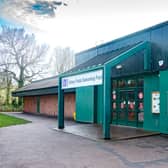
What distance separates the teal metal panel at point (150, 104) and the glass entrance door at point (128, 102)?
430 millimetres

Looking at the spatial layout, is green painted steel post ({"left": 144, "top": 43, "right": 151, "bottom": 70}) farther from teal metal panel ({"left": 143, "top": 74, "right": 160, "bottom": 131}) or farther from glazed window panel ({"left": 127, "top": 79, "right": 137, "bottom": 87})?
glazed window panel ({"left": 127, "top": 79, "right": 137, "bottom": 87})

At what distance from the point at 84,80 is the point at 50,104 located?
1388 cm

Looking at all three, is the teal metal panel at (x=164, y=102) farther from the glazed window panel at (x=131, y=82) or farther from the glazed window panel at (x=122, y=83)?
the glazed window panel at (x=122, y=83)

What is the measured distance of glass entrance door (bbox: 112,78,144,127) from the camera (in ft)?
41.7

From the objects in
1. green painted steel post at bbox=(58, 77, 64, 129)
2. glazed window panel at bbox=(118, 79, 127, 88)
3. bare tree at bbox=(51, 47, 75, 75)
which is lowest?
green painted steel post at bbox=(58, 77, 64, 129)

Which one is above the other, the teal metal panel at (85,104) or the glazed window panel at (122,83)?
the glazed window panel at (122,83)

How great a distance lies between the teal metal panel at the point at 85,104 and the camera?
1614 centimetres

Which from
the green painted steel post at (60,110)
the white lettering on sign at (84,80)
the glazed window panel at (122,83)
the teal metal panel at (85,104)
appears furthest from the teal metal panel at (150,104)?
the teal metal panel at (85,104)

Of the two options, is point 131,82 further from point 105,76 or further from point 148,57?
point 105,76

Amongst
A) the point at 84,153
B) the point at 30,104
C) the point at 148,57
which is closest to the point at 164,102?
the point at 148,57

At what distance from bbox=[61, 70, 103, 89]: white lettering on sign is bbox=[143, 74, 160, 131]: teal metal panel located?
3.02 m

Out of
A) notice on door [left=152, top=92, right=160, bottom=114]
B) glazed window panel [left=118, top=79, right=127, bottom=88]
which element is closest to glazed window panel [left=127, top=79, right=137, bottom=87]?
glazed window panel [left=118, top=79, right=127, bottom=88]

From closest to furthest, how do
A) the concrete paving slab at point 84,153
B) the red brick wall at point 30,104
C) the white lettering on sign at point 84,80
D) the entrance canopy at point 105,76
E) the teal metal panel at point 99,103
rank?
the concrete paving slab at point 84,153
the entrance canopy at point 105,76
the white lettering on sign at point 84,80
the teal metal panel at point 99,103
the red brick wall at point 30,104

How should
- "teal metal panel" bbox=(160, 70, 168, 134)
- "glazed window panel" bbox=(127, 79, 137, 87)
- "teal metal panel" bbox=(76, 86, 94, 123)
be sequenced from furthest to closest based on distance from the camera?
"teal metal panel" bbox=(76, 86, 94, 123) < "glazed window panel" bbox=(127, 79, 137, 87) < "teal metal panel" bbox=(160, 70, 168, 134)
